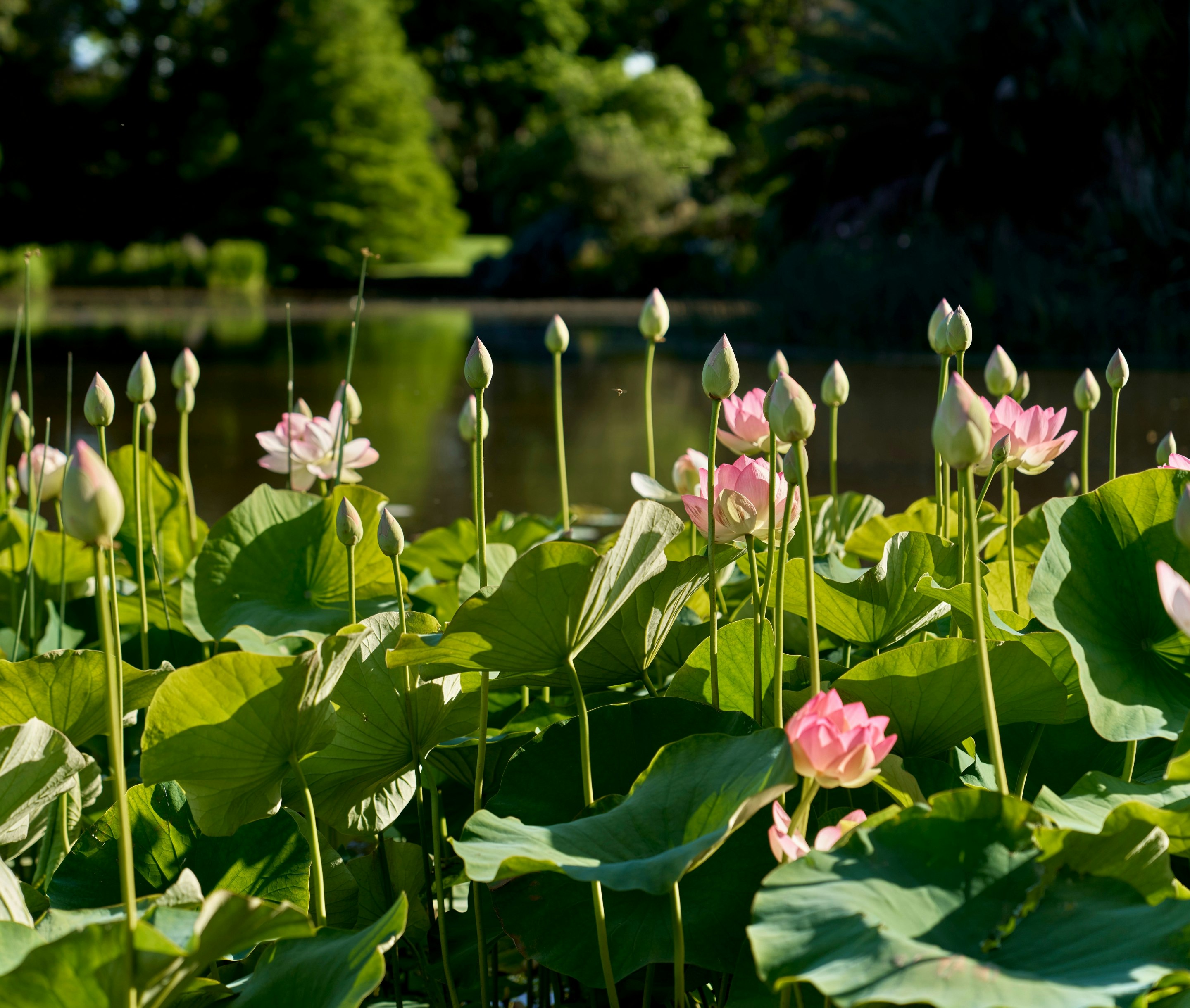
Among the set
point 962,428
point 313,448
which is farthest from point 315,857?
point 313,448

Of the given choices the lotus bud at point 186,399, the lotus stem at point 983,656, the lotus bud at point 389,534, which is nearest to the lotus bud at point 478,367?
the lotus bud at point 389,534

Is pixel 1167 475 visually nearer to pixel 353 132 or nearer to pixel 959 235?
pixel 959 235

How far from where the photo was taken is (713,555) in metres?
0.65

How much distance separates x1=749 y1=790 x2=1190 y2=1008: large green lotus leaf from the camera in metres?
0.42

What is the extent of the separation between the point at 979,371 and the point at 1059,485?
6.87 feet

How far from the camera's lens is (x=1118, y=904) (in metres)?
0.48

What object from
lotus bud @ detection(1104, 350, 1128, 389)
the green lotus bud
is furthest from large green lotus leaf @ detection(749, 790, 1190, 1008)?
the green lotus bud

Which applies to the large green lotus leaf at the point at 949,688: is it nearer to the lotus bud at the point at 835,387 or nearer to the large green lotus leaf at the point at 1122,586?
the large green lotus leaf at the point at 1122,586

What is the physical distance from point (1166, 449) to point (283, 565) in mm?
707

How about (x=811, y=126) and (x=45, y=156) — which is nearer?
(x=811, y=126)

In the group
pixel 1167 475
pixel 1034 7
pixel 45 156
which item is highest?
pixel 45 156

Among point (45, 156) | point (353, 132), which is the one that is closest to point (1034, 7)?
point (353, 132)

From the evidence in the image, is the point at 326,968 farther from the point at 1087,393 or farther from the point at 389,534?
the point at 1087,393

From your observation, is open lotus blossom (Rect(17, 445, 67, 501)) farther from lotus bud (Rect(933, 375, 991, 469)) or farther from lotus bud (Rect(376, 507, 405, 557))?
lotus bud (Rect(933, 375, 991, 469))
